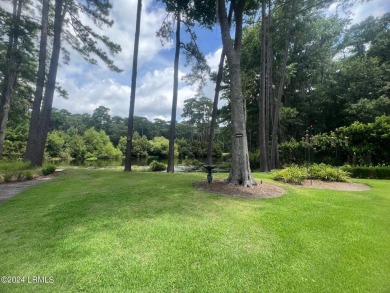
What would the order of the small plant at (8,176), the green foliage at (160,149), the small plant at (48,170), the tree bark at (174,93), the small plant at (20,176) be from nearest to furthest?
1. the small plant at (8,176)
2. the small plant at (20,176)
3. the small plant at (48,170)
4. the tree bark at (174,93)
5. the green foliage at (160,149)

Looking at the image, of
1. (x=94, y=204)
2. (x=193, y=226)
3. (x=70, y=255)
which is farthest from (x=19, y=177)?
(x=193, y=226)

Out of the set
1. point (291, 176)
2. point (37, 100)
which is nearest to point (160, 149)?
point (37, 100)

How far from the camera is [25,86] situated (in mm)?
17094

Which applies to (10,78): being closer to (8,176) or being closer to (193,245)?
(8,176)

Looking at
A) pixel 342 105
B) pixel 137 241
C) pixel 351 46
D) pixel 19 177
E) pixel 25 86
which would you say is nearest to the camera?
pixel 137 241

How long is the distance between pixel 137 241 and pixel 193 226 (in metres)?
0.93

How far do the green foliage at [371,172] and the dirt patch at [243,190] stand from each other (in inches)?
244

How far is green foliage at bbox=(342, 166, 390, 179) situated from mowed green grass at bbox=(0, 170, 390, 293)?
6138 mm

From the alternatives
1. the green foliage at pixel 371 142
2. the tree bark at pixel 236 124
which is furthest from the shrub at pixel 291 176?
the green foliage at pixel 371 142

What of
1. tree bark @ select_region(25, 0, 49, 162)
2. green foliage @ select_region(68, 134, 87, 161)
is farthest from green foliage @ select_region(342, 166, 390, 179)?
green foliage @ select_region(68, 134, 87, 161)

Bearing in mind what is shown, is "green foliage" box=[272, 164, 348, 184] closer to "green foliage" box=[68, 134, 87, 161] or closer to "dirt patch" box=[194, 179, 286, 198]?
"dirt patch" box=[194, 179, 286, 198]

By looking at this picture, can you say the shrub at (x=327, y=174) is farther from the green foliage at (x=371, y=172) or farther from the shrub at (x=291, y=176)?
the green foliage at (x=371, y=172)

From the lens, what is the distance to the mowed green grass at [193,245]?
2.28m

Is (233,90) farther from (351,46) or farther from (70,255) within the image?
(351,46)
